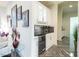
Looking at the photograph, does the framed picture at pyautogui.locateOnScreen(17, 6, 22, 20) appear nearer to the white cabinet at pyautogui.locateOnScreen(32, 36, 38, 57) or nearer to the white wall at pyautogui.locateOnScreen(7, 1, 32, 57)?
the white wall at pyautogui.locateOnScreen(7, 1, 32, 57)

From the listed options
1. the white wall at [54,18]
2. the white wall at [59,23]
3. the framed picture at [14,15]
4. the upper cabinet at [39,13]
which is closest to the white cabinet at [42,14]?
the upper cabinet at [39,13]

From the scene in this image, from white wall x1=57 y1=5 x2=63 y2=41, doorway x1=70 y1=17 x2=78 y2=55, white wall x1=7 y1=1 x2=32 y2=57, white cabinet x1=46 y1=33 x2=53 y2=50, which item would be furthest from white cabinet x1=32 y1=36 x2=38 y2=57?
doorway x1=70 y1=17 x2=78 y2=55

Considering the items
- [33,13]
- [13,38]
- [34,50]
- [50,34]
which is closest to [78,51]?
[50,34]

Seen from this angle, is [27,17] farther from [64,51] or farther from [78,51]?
[78,51]

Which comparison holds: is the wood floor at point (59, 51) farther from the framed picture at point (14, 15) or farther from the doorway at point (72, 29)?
the framed picture at point (14, 15)

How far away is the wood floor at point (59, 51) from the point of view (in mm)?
1769

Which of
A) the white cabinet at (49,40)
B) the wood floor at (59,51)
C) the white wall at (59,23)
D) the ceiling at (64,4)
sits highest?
the ceiling at (64,4)

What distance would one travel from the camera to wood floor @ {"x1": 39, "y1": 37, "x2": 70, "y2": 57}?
177 cm

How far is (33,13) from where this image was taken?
5.88 feet

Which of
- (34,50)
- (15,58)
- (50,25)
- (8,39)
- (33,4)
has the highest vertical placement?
(33,4)

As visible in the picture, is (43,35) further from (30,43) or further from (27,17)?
(27,17)

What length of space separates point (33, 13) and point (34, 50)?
0.54 m

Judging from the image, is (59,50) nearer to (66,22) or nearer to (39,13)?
(66,22)

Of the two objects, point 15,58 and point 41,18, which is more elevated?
point 41,18
